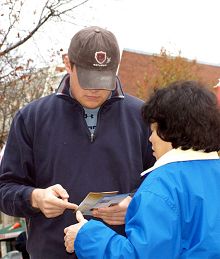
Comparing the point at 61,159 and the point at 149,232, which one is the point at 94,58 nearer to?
the point at 61,159

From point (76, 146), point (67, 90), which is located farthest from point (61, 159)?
point (67, 90)

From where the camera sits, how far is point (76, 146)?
2648mm

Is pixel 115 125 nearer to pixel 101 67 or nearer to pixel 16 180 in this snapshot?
pixel 101 67

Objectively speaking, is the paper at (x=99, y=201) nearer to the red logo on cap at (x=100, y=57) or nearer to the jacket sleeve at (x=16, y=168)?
the jacket sleeve at (x=16, y=168)

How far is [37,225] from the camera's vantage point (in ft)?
8.85

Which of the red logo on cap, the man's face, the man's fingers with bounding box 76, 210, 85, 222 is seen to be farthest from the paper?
the red logo on cap

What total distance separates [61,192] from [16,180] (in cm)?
42

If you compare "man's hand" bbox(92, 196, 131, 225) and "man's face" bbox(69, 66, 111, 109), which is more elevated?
"man's face" bbox(69, 66, 111, 109)

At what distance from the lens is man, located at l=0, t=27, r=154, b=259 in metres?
2.61

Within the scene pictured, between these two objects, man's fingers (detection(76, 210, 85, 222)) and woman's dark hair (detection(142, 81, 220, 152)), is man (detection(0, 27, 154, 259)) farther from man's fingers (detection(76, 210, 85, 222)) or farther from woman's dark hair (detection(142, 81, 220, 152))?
woman's dark hair (detection(142, 81, 220, 152))

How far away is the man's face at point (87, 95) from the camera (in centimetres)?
273

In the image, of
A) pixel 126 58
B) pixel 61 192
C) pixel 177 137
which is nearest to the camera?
pixel 177 137

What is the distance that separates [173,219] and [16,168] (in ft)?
3.76

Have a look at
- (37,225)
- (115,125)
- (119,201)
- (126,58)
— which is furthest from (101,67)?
(126,58)
